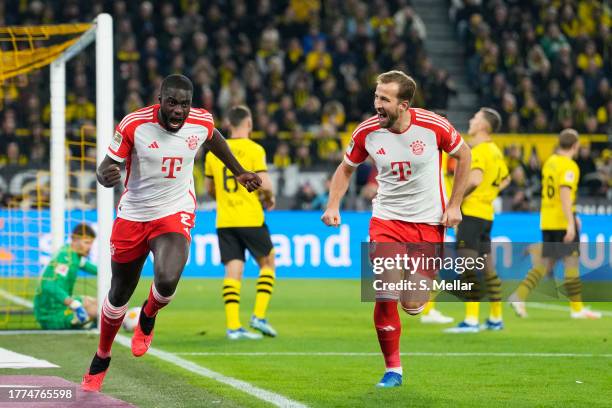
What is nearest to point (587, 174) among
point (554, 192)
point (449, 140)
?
point (554, 192)

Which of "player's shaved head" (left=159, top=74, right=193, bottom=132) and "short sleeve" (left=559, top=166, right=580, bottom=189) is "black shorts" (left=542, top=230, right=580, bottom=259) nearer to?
"short sleeve" (left=559, top=166, right=580, bottom=189)

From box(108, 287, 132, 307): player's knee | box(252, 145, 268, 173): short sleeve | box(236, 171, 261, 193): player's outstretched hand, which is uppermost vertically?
box(236, 171, 261, 193): player's outstretched hand

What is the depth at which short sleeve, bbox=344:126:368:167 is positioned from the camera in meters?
8.47

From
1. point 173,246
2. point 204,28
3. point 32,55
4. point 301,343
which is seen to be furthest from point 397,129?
point 204,28

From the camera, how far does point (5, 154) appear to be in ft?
65.4

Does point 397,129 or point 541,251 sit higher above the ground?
point 397,129

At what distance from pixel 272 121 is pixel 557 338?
11.9 m

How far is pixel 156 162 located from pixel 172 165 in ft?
0.37

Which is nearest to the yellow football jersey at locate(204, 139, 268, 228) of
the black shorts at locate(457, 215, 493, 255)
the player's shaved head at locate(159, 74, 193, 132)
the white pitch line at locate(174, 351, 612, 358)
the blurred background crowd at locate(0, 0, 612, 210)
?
the white pitch line at locate(174, 351, 612, 358)

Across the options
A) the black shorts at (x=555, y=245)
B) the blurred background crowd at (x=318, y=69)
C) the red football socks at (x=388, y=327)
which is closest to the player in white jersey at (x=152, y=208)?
the red football socks at (x=388, y=327)

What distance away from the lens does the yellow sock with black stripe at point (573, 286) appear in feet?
47.4

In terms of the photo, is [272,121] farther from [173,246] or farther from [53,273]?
[173,246]

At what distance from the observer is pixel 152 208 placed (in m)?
8.08

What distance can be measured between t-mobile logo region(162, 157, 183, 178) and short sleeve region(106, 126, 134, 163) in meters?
0.25
